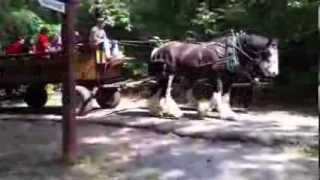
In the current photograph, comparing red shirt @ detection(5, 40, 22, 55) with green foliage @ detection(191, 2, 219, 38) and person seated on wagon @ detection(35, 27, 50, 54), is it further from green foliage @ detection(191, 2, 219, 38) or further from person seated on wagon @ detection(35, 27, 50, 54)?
green foliage @ detection(191, 2, 219, 38)

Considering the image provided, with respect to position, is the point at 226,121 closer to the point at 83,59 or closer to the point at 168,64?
the point at 168,64

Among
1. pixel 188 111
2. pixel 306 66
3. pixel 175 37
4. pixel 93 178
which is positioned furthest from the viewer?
pixel 175 37

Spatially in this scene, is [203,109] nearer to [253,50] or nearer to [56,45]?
[253,50]

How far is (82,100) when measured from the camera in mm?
12953

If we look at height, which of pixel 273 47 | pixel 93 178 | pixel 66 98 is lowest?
pixel 93 178

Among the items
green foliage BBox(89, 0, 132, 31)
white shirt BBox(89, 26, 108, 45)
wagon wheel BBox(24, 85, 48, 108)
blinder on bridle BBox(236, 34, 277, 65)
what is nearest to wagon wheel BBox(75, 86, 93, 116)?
white shirt BBox(89, 26, 108, 45)

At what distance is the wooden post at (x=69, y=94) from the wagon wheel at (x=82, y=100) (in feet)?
13.2

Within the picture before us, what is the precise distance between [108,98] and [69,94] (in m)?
5.38

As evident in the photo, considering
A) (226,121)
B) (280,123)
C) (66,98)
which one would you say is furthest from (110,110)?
(66,98)

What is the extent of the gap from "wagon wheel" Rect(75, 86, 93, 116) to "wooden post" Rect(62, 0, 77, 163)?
403 cm

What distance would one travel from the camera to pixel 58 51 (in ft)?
44.4

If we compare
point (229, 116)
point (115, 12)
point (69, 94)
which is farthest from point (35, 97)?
point (69, 94)

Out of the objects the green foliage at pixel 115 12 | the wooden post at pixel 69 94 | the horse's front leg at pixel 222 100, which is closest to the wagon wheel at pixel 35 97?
the green foliage at pixel 115 12

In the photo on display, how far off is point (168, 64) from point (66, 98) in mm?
3943
